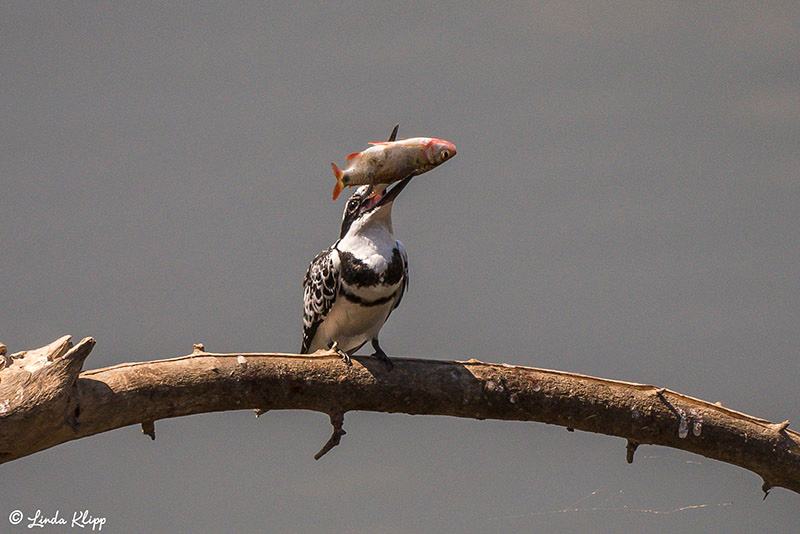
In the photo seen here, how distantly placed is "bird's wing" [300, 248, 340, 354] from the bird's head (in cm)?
15

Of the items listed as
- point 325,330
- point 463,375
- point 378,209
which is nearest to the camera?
point 463,375

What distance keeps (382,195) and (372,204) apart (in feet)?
0.17

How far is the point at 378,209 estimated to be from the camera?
3.69m

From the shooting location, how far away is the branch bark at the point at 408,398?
3146 mm

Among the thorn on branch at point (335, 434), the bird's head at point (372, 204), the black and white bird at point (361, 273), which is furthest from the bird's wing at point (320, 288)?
the thorn on branch at point (335, 434)

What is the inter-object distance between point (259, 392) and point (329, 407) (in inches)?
9.8

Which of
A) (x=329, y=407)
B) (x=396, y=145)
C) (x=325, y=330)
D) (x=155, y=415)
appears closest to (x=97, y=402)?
(x=155, y=415)

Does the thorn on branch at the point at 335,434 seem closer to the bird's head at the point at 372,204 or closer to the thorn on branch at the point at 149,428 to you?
the thorn on branch at the point at 149,428

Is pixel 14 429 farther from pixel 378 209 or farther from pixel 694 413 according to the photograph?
pixel 694 413

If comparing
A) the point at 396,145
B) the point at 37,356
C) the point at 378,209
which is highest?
the point at 396,145

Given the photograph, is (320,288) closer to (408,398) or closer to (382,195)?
(382,195)

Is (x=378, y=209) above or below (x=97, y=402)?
above

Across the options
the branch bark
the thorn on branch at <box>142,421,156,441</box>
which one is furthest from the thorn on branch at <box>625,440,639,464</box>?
the thorn on branch at <box>142,421,156,441</box>

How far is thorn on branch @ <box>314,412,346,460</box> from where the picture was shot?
332 centimetres
